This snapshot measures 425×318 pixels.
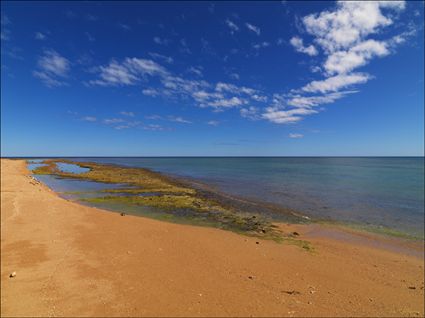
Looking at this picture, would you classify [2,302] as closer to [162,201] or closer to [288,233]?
[288,233]

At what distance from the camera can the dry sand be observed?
6.81 meters

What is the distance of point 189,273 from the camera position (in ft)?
28.5

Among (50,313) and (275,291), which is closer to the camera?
(50,313)

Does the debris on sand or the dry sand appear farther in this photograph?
the debris on sand

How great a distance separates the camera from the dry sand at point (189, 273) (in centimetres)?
681

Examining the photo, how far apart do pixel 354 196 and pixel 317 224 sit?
15952 millimetres

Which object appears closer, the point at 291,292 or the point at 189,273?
the point at 291,292

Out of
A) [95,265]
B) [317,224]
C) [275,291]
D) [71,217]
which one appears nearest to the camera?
[275,291]

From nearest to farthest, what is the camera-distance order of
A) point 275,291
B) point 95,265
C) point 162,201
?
point 275,291
point 95,265
point 162,201

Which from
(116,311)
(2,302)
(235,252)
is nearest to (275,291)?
(235,252)

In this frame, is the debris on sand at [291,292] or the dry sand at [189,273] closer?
the dry sand at [189,273]

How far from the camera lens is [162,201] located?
2334 centimetres

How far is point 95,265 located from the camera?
8.86m

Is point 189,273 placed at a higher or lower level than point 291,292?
higher
